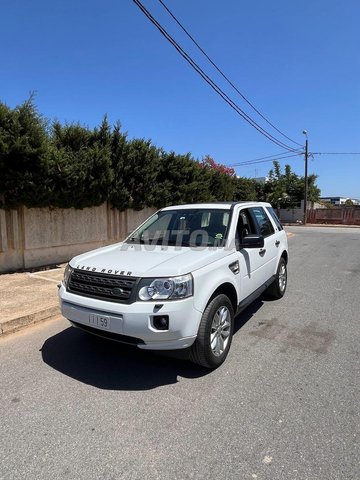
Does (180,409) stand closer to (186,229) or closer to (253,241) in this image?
(253,241)

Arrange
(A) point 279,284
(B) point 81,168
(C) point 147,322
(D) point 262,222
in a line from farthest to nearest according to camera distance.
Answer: (B) point 81,168 → (A) point 279,284 → (D) point 262,222 → (C) point 147,322

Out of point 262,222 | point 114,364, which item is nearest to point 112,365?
point 114,364

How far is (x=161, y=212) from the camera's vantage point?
5.52 m

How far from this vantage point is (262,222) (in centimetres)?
583

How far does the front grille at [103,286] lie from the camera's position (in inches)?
134

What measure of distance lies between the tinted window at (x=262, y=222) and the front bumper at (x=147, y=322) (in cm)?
251

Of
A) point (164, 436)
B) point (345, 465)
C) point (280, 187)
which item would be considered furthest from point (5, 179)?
point (280, 187)

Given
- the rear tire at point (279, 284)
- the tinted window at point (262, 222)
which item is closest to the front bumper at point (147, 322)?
the tinted window at point (262, 222)

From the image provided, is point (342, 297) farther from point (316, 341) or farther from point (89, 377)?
point (89, 377)

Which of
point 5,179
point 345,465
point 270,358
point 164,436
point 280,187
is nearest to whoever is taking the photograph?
point 345,465

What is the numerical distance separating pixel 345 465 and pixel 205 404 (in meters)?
1.15

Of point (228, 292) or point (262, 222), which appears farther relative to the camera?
point (262, 222)

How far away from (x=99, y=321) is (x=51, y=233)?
6434 millimetres

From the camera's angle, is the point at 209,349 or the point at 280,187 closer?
the point at 209,349
